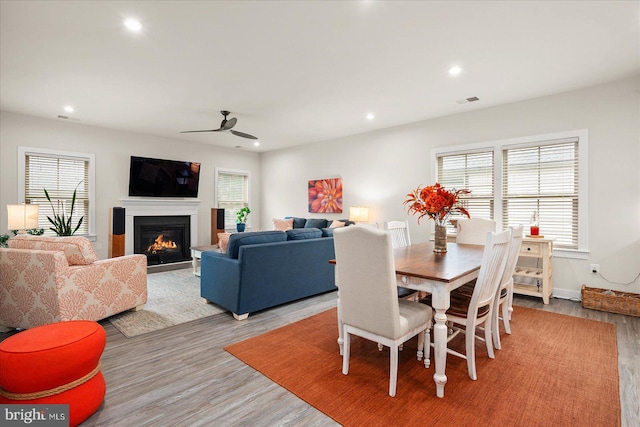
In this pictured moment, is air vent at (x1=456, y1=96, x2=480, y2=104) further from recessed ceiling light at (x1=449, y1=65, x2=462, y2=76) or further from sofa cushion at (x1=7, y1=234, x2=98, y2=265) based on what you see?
sofa cushion at (x1=7, y1=234, x2=98, y2=265)

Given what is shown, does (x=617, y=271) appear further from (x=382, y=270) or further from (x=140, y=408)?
(x=140, y=408)

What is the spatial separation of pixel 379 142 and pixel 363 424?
4.94 meters

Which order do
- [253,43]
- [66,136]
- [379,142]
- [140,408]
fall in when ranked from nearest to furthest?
[140,408] < [253,43] < [66,136] < [379,142]

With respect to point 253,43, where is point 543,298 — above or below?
below

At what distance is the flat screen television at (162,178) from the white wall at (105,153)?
0.19 m

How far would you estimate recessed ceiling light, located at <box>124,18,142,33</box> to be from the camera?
250 centimetres

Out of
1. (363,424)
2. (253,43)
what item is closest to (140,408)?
(363,424)

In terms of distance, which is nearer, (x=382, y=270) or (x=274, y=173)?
(x=382, y=270)

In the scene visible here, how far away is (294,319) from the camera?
338cm

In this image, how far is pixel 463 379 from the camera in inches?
86.5

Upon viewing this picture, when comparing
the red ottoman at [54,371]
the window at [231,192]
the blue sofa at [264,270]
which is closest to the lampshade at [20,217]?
the blue sofa at [264,270]

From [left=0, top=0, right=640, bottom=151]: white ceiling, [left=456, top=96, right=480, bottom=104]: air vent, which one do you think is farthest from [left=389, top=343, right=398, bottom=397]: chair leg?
[left=456, top=96, right=480, bottom=104]: air vent

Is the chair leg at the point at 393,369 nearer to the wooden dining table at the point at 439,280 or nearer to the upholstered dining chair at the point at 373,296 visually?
the upholstered dining chair at the point at 373,296

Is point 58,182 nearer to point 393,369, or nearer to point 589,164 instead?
point 393,369
